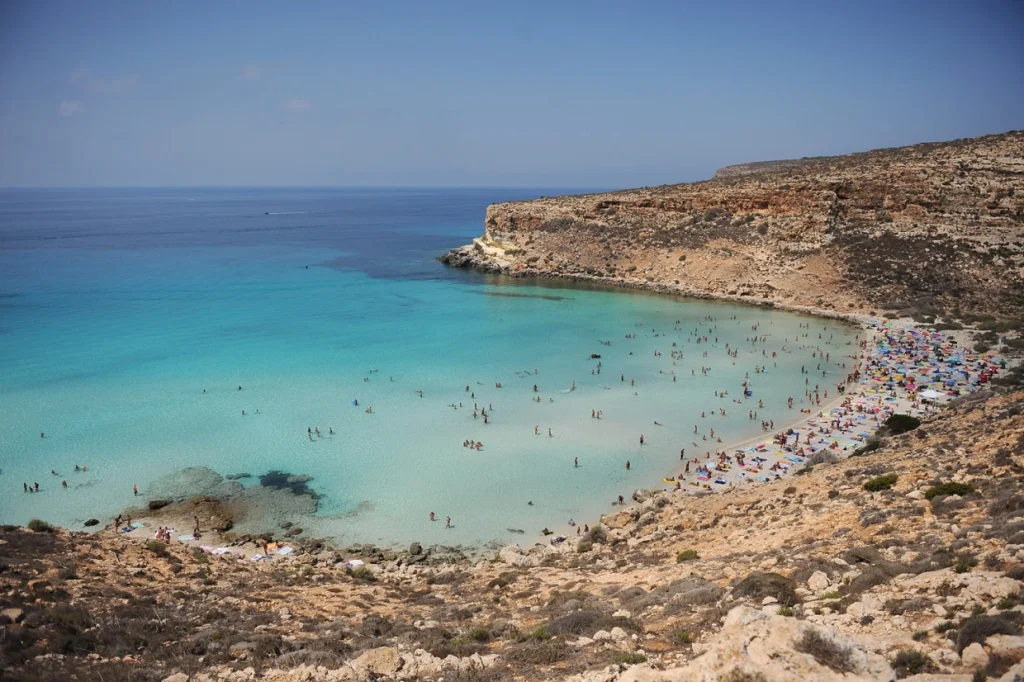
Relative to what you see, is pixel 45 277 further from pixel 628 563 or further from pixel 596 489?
pixel 628 563

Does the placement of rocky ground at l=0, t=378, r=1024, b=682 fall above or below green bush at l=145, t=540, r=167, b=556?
above

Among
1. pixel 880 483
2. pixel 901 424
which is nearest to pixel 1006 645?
pixel 880 483

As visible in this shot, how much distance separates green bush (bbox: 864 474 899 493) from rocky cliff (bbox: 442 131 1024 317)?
33.0 meters

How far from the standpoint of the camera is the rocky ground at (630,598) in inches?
279

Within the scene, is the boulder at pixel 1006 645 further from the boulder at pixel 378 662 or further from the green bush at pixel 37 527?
the green bush at pixel 37 527

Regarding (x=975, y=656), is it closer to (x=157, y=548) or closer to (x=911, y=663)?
(x=911, y=663)

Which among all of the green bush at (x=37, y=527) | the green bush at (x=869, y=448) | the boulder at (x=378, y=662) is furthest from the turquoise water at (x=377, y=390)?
the boulder at (x=378, y=662)

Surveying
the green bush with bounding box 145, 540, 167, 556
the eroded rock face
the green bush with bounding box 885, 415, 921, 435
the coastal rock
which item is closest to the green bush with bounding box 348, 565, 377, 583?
the coastal rock

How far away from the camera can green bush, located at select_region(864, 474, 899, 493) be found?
46.8 feet

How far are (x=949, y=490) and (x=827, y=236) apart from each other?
4246cm

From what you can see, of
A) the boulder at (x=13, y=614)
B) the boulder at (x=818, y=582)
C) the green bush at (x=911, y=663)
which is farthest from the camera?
the boulder at (x=13, y=614)

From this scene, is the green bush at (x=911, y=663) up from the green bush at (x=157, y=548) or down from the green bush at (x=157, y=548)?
up

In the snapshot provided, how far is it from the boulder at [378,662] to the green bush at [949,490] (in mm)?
11376

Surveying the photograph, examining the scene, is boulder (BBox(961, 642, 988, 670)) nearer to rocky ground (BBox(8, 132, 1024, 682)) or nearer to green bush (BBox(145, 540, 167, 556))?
rocky ground (BBox(8, 132, 1024, 682))
